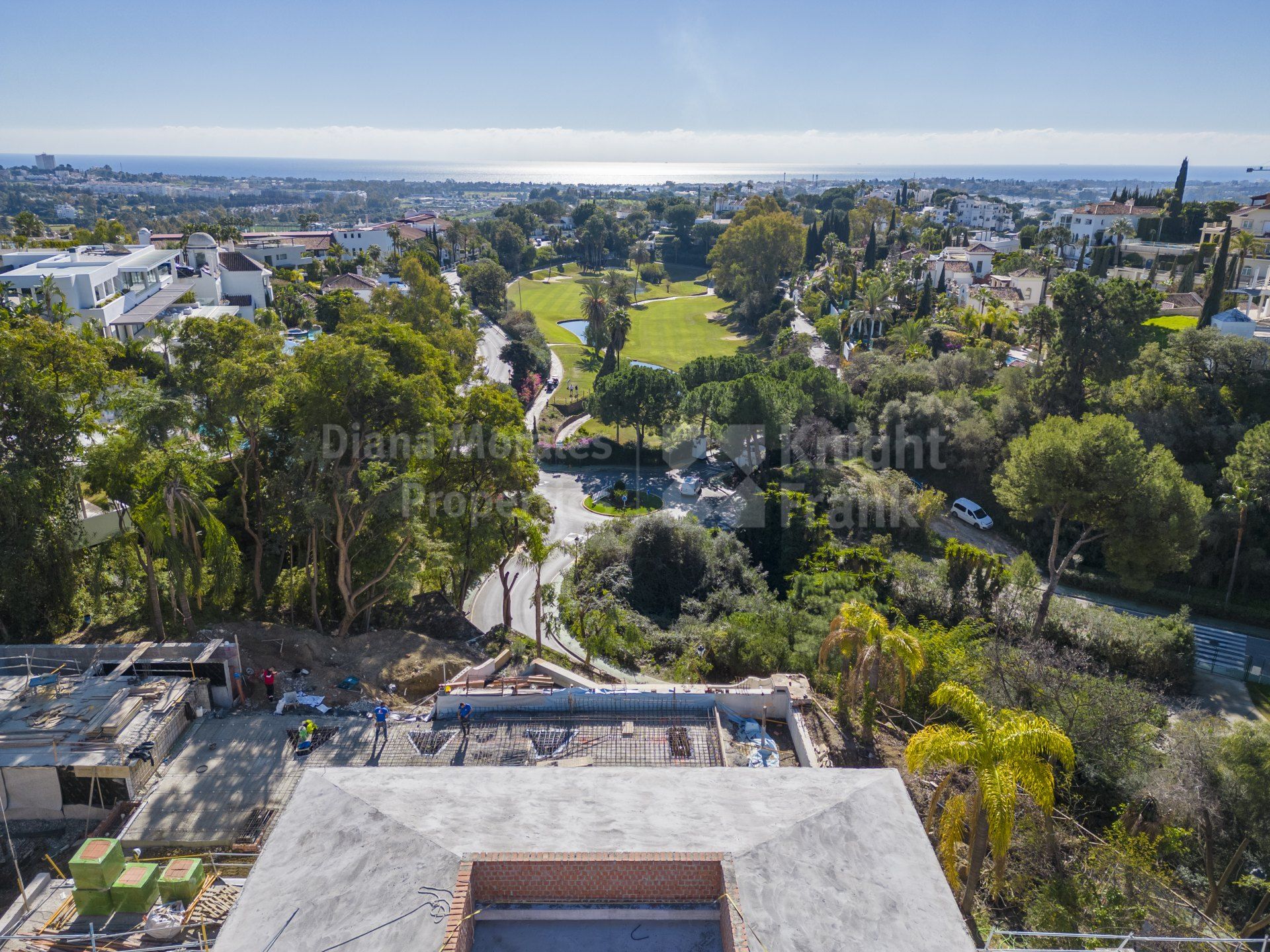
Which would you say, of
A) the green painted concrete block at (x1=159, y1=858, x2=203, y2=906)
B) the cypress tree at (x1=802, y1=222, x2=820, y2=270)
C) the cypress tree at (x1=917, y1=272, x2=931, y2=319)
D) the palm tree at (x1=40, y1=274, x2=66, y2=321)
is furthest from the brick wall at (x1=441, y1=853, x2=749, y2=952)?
the cypress tree at (x1=802, y1=222, x2=820, y2=270)

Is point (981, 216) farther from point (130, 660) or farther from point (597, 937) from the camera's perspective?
point (597, 937)

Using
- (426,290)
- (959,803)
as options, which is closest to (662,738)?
(959,803)

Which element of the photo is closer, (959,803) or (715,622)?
(959,803)

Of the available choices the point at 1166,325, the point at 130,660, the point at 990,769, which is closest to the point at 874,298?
the point at 1166,325

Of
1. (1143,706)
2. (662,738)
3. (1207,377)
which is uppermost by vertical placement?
(1207,377)

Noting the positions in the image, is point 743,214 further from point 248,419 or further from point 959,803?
point 959,803

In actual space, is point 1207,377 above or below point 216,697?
above

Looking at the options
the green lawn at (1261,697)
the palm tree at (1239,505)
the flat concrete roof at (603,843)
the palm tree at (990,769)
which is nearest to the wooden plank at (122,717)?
the flat concrete roof at (603,843)

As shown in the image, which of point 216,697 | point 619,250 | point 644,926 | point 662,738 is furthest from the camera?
point 619,250
